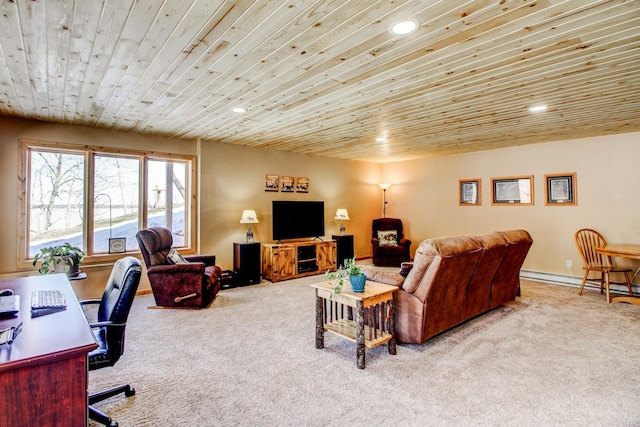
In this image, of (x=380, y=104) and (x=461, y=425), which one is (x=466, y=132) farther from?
(x=461, y=425)

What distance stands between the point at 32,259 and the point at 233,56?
3984 mm

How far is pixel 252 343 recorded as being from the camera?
10.3ft

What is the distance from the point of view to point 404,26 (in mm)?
2074

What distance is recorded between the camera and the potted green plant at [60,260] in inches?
152

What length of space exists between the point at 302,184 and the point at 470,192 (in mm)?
3406

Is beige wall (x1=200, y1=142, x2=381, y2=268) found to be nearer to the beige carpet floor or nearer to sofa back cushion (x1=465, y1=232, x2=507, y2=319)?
the beige carpet floor

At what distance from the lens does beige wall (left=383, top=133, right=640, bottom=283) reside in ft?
16.5

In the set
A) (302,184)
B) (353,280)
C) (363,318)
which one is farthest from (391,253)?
(363,318)

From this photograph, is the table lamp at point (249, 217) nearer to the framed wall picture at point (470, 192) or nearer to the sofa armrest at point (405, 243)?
the sofa armrest at point (405, 243)

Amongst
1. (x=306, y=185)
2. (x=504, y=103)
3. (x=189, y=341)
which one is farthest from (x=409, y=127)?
(x=189, y=341)

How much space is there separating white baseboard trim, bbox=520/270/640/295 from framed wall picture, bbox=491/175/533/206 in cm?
127

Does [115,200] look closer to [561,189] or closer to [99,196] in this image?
[99,196]

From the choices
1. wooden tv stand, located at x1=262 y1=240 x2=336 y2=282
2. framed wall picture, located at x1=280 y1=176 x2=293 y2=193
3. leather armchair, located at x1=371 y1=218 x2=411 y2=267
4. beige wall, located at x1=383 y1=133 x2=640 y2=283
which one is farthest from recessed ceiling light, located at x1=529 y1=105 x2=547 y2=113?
framed wall picture, located at x1=280 y1=176 x2=293 y2=193

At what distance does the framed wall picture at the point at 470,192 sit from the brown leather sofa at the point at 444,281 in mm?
3033
